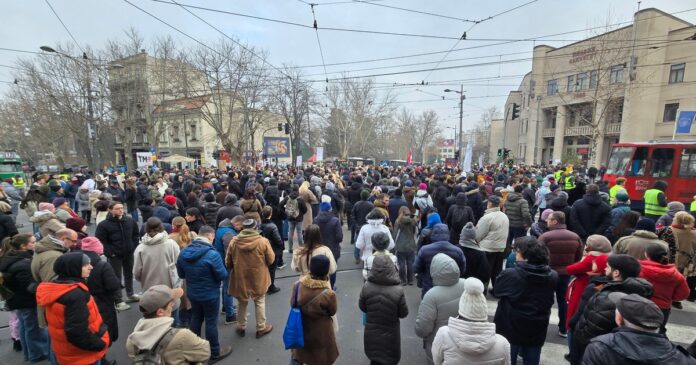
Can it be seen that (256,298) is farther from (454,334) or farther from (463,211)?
(463,211)

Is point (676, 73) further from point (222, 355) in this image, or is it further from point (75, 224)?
point (75, 224)

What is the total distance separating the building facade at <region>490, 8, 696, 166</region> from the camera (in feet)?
81.5

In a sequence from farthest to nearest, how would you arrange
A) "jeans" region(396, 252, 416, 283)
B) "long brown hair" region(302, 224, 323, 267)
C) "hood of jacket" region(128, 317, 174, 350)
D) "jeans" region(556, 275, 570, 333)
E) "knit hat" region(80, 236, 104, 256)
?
"jeans" region(396, 252, 416, 283)
"jeans" region(556, 275, 570, 333)
"long brown hair" region(302, 224, 323, 267)
"knit hat" region(80, 236, 104, 256)
"hood of jacket" region(128, 317, 174, 350)

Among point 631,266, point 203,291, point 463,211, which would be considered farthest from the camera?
point 463,211

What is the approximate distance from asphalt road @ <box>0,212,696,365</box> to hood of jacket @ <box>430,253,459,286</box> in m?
1.51

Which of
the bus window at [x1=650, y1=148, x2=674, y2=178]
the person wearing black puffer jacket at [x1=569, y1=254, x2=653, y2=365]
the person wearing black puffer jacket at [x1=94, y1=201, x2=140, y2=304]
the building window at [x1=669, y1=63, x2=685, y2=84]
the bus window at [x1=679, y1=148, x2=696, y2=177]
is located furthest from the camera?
the building window at [x1=669, y1=63, x2=685, y2=84]

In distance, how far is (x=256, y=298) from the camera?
4363 mm

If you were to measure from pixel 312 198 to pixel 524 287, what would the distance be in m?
5.97

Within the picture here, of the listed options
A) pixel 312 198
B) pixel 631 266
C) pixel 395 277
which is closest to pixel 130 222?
pixel 312 198

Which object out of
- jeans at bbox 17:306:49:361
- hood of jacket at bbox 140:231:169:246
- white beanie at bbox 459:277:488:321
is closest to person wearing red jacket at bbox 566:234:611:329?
white beanie at bbox 459:277:488:321

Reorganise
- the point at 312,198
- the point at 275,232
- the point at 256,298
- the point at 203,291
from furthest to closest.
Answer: the point at 312,198, the point at 275,232, the point at 256,298, the point at 203,291

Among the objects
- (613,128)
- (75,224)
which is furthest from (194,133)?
(613,128)

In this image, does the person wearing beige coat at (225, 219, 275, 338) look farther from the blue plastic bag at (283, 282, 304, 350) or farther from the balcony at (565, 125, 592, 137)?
the balcony at (565, 125, 592, 137)

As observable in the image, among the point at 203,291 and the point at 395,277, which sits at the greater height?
the point at 395,277
